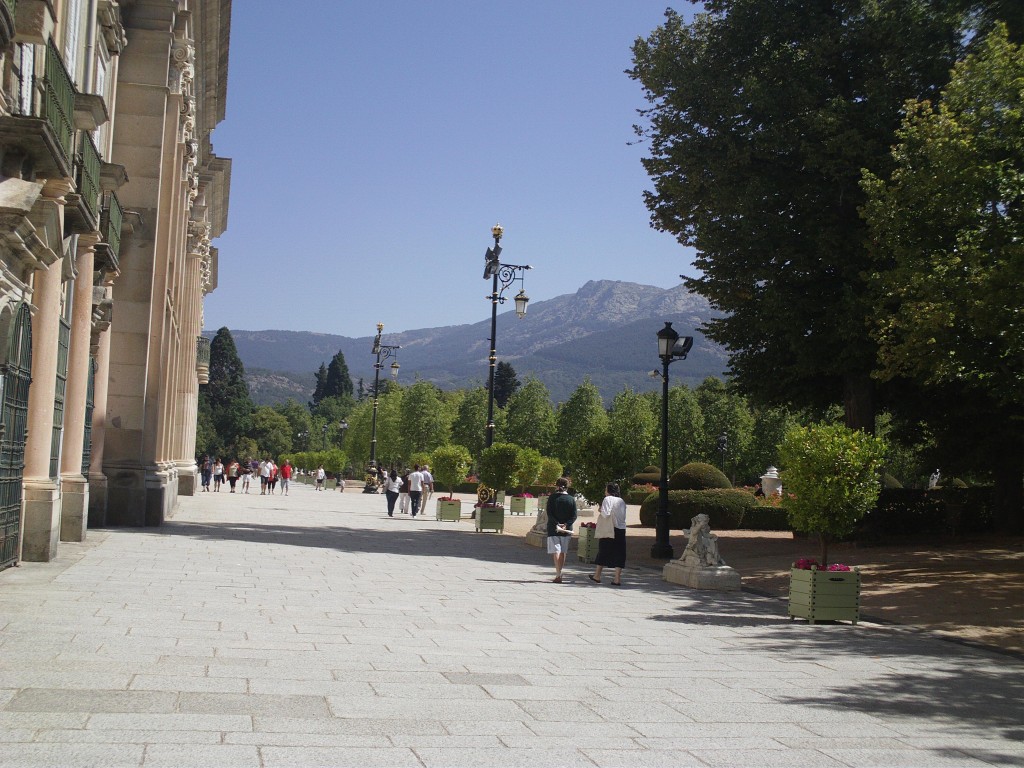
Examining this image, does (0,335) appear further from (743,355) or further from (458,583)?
(743,355)

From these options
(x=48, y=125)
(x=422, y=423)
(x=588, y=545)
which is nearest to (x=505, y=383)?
(x=422, y=423)

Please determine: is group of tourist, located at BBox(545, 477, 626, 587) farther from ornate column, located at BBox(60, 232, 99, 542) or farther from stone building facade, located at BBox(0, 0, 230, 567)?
ornate column, located at BBox(60, 232, 99, 542)

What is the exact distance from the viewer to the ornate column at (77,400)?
16.9 meters

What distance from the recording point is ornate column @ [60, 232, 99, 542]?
16.9 meters

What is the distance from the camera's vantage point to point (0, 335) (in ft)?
37.7

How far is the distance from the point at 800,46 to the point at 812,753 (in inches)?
808

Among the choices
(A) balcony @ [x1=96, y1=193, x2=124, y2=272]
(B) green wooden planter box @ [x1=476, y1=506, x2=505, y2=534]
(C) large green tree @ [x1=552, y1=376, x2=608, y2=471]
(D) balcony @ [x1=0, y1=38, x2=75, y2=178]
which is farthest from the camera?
(C) large green tree @ [x1=552, y1=376, x2=608, y2=471]

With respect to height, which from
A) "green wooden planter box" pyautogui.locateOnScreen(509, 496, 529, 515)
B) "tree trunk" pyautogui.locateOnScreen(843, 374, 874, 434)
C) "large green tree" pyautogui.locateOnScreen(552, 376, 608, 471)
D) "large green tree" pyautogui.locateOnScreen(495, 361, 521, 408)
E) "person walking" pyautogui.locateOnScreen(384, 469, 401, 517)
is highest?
"large green tree" pyautogui.locateOnScreen(495, 361, 521, 408)

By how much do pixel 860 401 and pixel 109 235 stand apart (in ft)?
55.2

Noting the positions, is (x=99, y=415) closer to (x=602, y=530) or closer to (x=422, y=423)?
(x=602, y=530)

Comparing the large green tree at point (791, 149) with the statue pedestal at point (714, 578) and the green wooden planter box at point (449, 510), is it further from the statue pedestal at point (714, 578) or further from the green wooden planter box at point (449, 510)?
the green wooden planter box at point (449, 510)

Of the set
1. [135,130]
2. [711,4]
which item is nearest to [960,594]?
[711,4]

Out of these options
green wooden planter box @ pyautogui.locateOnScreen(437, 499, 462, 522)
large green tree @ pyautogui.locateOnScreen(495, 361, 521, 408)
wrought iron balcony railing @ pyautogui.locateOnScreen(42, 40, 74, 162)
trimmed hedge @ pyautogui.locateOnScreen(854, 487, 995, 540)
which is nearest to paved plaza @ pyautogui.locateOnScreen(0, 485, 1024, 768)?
wrought iron balcony railing @ pyautogui.locateOnScreen(42, 40, 74, 162)

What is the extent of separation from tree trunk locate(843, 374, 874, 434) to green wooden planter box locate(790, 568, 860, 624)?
11918 mm
